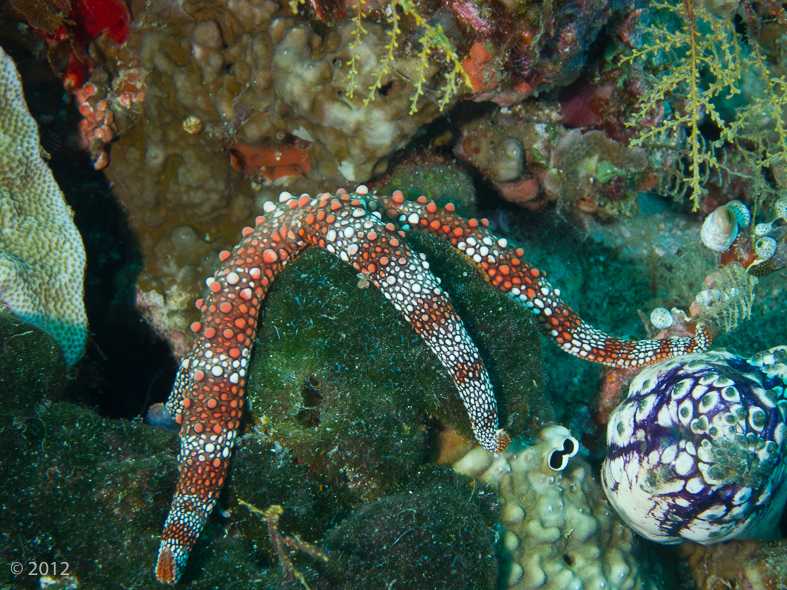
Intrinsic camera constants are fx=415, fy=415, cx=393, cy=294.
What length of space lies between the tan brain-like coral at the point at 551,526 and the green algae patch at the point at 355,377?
356 mm

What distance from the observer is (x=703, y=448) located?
351cm

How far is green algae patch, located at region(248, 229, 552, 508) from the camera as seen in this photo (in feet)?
12.6

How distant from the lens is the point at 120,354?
6.07 meters

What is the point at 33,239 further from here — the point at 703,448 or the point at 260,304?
the point at 703,448

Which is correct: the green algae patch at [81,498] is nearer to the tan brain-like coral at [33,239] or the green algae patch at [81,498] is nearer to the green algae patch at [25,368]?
the green algae patch at [25,368]

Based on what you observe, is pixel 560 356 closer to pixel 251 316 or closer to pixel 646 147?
pixel 646 147

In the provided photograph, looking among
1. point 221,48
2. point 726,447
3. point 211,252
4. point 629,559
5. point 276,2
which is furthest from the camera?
point 211,252

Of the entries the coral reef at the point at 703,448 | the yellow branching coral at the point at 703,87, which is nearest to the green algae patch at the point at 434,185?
the yellow branching coral at the point at 703,87

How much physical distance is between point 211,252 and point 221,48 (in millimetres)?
2599

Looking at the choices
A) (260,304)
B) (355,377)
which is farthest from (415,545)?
(260,304)

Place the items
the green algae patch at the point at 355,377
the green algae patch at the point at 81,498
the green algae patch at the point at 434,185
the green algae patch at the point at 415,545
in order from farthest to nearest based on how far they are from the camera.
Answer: the green algae patch at the point at 434,185 < the green algae patch at the point at 355,377 < the green algae patch at the point at 81,498 < the green algae patch at the point at 415,545

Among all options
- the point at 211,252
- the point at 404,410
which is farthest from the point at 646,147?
the point at 211,252

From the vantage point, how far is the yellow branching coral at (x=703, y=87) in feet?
13.8

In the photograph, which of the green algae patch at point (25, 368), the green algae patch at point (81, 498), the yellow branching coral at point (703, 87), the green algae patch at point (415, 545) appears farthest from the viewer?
the yellow branching coral at point (703, 87)
